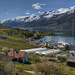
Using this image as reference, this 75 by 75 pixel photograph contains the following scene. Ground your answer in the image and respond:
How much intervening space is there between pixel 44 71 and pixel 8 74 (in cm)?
611

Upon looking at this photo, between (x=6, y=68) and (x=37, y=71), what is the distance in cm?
561

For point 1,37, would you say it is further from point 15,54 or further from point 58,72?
point 58,72

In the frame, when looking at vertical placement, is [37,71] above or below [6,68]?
below

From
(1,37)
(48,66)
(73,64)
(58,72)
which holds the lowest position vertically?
(73,64)

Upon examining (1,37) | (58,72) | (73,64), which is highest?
(1,37)

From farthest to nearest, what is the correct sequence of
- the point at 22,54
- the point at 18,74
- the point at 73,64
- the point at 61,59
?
the point at 61,59
the point at 73,64
the point at 22,54
the point at 18,74

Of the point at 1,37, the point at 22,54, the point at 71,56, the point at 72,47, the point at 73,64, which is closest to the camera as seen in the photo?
the point at 22,54

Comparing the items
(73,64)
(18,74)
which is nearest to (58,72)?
(18,74)

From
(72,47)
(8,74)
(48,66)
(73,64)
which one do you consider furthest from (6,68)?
(72,47)

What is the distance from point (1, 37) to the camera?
11512 cm

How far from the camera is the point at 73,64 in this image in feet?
157

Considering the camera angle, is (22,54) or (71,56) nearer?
(22,54)

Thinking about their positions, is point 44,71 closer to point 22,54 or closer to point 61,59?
point 22,54

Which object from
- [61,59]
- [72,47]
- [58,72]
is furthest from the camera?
[72,47]
